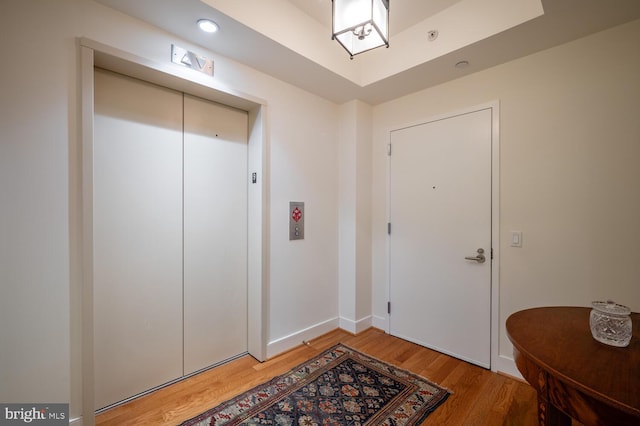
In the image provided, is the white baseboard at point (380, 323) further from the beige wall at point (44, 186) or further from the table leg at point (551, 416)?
the beige wall at point (44, 186)

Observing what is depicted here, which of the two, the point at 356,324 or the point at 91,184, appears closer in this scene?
the point at 91,184

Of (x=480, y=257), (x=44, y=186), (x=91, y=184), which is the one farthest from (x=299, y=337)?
(x=44, y=186)

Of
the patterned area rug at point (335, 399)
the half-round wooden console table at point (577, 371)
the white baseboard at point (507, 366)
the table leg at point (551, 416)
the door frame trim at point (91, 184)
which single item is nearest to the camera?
the half-round wooden console table at point (577, 371)

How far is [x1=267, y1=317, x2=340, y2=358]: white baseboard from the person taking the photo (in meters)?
2.44

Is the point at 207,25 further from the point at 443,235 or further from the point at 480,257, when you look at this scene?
the point at 480,257

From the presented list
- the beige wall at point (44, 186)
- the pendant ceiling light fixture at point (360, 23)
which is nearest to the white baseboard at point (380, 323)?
the beige wall at point (44, 186)

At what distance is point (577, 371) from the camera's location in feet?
2.98

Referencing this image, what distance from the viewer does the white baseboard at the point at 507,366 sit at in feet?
6.94

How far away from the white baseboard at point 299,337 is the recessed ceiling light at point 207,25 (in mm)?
2519

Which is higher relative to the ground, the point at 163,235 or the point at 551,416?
the point at 163,235

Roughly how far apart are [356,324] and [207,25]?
294 centimetres

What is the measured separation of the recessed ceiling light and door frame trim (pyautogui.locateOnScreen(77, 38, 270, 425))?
0.30m

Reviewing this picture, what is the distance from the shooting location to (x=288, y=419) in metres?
1.68

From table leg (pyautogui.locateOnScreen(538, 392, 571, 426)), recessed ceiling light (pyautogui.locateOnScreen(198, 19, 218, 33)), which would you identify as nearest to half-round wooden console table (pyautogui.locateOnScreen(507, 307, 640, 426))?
table leg (pyautogui.locateOnScreen(538, 392, 571, 426))
